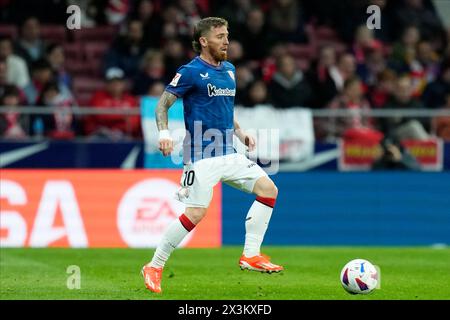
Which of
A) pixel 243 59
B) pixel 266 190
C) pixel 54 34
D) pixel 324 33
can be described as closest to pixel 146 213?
pixel 243 59

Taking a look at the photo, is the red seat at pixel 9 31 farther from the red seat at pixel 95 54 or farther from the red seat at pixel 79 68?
the red seat at pixel 95 54

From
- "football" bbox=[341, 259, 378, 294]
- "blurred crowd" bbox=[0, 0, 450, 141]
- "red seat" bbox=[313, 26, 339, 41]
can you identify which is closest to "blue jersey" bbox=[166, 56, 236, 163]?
"football" bbox=[341, 259, 378, 294]

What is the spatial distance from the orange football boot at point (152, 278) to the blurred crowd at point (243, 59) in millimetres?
7789

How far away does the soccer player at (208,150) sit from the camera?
1050 cm

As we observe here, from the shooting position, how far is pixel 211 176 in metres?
10.6

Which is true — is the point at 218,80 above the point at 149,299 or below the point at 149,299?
above

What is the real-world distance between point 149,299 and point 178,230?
0.95m

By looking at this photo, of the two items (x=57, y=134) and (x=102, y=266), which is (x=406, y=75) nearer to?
(x=57, y=134)

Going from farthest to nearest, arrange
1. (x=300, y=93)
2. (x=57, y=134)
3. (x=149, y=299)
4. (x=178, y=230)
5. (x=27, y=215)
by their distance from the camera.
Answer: (x=300, y=93), (x=57, y=134), (x=27, y=215), (x=178, y=230), (x=149, y=299)

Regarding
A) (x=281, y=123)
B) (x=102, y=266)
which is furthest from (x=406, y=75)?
(x=102, y=266)

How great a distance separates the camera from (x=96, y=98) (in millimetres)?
18781

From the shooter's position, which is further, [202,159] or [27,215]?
[27,215]

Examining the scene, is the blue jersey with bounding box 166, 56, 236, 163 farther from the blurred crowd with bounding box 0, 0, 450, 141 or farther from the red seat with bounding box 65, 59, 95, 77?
the red seat with bounding box 65, 59, 95, 77

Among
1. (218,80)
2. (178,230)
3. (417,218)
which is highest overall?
(218,80)
